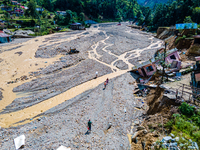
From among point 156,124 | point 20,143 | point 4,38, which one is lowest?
point 20,143

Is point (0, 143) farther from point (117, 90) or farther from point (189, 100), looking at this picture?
point (189, 100)

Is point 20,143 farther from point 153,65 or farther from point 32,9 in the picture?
point 32,9

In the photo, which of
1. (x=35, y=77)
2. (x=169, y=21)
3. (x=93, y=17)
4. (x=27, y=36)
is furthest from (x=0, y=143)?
(x=93, y=17)

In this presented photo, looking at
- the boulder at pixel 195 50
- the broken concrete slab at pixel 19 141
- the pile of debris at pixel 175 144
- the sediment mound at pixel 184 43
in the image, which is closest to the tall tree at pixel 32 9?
the sediment mound at pixel 184 43

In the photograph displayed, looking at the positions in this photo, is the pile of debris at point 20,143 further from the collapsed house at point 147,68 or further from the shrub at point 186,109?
the collapsed house at point 147,68

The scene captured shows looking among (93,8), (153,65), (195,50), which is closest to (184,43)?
(195,50)

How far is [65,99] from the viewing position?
2244 cm

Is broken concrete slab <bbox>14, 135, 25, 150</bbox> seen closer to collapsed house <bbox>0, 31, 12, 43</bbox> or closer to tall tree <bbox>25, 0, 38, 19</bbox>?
collapsed house <bbox>0, 31, 12, 43</bbox>

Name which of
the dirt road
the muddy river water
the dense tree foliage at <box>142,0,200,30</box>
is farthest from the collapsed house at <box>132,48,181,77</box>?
the dense tree foliage at <box>142,0,200,30</box>

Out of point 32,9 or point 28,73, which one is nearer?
point 28,73

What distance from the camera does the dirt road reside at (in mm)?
14828

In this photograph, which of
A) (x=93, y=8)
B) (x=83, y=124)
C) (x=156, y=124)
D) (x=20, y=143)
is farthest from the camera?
(x=93, y=8)

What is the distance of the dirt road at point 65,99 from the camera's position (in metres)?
14.8

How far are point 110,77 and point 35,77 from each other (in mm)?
15858
